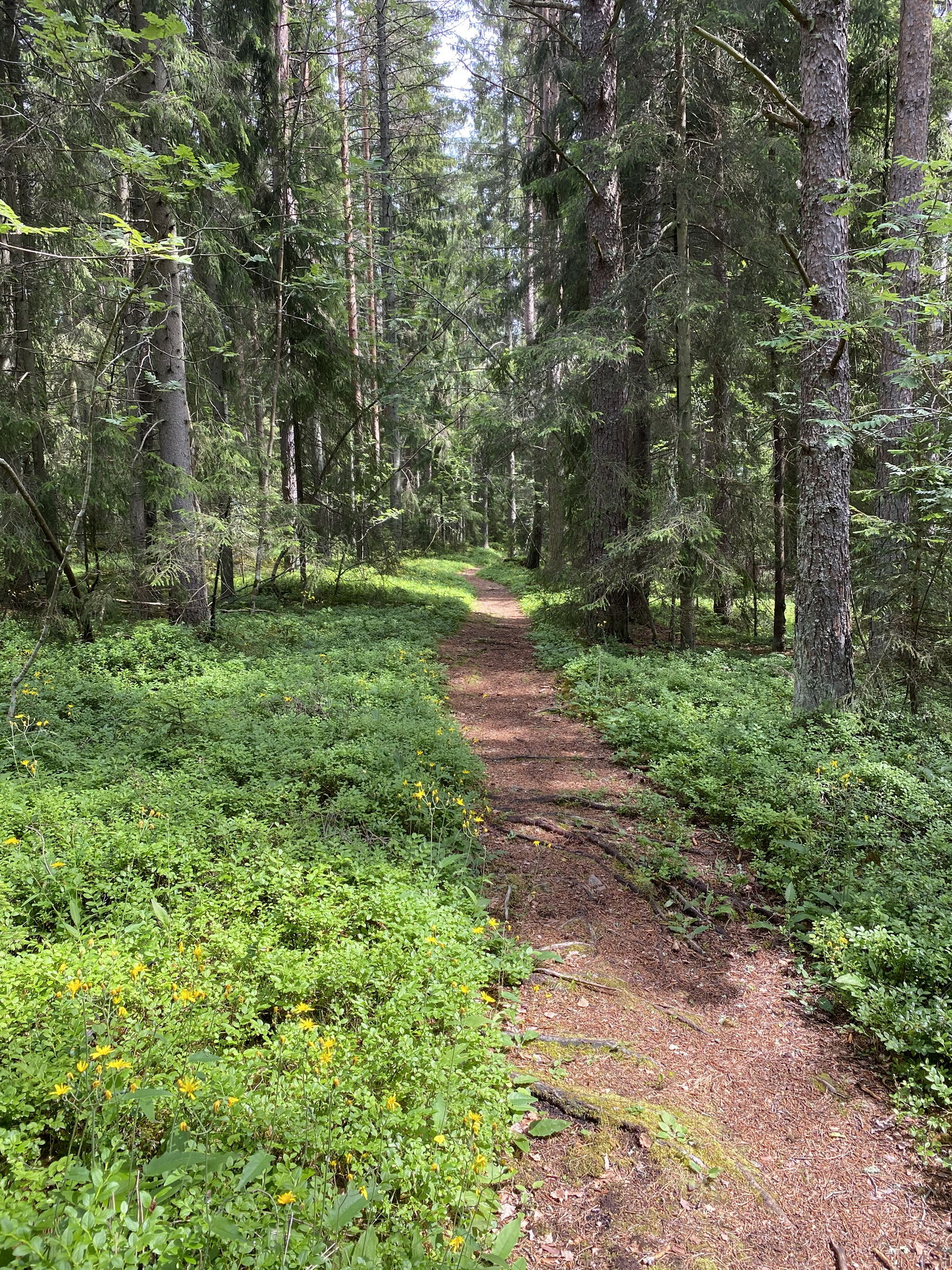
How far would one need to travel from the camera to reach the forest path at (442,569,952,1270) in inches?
93.9

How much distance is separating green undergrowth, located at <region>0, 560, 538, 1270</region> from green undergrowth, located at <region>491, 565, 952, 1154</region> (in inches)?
73.9

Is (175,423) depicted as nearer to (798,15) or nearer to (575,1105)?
(798,15)

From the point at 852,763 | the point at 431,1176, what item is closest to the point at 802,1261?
the point at 431,1176

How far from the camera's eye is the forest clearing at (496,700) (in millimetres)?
2416

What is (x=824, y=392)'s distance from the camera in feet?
21.1

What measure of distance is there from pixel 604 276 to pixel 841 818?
922 centimetres

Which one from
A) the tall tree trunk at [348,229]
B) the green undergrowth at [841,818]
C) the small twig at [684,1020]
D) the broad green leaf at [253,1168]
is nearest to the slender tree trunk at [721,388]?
the green undergrowth at [841,818]

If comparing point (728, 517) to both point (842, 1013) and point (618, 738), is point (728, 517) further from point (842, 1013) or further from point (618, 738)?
point (842, 1013)

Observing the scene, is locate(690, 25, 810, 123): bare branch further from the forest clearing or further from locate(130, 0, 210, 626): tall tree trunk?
locate(130, 0, 210, 626): tall tree trunk

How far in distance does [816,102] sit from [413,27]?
11397mm

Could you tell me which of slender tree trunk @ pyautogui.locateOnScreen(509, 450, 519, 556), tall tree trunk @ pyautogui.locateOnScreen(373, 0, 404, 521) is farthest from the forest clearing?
slender tree trunk @ pyautogui.locateOnScreen(509, 450, 519, 556)

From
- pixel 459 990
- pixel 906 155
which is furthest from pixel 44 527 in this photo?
pixel 906 155

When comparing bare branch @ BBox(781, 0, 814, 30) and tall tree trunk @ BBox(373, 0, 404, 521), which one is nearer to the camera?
bare branch @ BBox(781, 0, 814, 30)

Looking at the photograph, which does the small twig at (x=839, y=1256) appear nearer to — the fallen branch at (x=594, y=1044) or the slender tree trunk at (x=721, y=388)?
the fallen branch at (x=594, y=1044)
